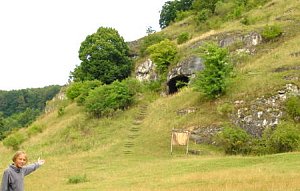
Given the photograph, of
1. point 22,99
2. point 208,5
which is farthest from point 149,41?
point 22,99

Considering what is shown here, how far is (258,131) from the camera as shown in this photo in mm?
31953

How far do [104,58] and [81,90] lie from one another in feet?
21.6

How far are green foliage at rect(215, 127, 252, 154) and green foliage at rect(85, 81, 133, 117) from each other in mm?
15281

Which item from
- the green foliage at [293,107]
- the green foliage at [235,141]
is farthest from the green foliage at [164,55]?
the green foliage at [235,141]

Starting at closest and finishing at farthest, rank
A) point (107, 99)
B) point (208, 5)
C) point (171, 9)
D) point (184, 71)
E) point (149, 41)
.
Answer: point (107, 99) → point (184, 71) → point (149, 41) → point (208, 5) → point (171, 9)

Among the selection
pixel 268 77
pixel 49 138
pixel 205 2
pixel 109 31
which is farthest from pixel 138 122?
pixel 205 2

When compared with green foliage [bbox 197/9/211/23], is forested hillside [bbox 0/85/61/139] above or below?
below

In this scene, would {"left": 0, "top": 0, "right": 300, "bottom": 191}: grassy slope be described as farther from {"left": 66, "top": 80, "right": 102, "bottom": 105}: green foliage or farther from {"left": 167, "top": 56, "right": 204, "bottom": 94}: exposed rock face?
{"left": 167, "top": 56, "right": 204, "bottom": 94}: exposed rock face

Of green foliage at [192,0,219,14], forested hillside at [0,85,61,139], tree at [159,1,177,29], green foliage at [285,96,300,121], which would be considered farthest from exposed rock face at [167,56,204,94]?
forested hillside at [0,85,61,139]

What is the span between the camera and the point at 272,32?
46500 mm

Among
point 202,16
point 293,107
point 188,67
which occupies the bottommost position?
point 293,107

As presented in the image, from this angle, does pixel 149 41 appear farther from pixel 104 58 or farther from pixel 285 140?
pixel 285 140

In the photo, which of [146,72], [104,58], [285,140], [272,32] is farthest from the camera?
[104,58]

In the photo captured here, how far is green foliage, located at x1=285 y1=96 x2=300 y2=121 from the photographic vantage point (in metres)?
31.5
